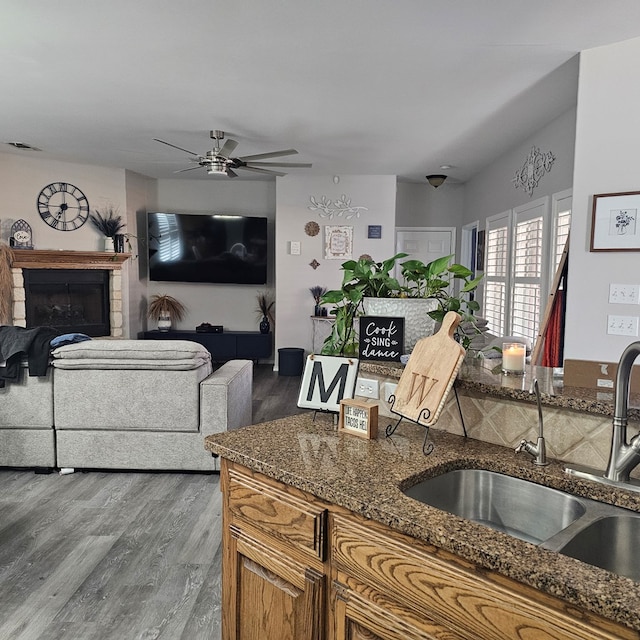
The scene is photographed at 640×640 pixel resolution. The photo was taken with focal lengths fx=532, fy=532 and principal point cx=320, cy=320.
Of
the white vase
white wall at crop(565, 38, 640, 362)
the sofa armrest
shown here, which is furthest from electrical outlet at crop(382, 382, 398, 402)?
white wall at crop(565, 38, 640, 362)

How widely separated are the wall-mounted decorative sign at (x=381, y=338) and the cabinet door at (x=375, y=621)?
83 centimetres

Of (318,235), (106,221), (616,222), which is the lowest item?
(616,222)

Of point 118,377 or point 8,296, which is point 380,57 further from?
point 8,296

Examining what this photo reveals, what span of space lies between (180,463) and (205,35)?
2.60 metres

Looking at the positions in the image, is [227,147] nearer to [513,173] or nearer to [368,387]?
[513,173]

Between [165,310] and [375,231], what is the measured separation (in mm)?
3194

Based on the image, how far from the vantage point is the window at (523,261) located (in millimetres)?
4367

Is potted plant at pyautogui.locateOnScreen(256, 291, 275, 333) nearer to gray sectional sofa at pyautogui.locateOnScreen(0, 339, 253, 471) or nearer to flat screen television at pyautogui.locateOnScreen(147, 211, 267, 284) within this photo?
flat screen television at pyautogui.locateOnScreen(147, 211, 267, 284)

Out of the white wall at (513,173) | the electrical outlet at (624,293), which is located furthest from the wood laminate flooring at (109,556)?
the white wall at (513,173)

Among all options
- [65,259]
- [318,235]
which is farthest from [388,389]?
[65,259]

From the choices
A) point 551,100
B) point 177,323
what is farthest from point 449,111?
point 177,323

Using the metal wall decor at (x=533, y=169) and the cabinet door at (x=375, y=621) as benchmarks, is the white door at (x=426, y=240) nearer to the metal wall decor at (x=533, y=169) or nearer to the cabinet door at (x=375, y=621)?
the metal wall decor at (x=533, y=169)

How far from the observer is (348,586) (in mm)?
1257

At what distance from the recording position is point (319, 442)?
62.8 inches
